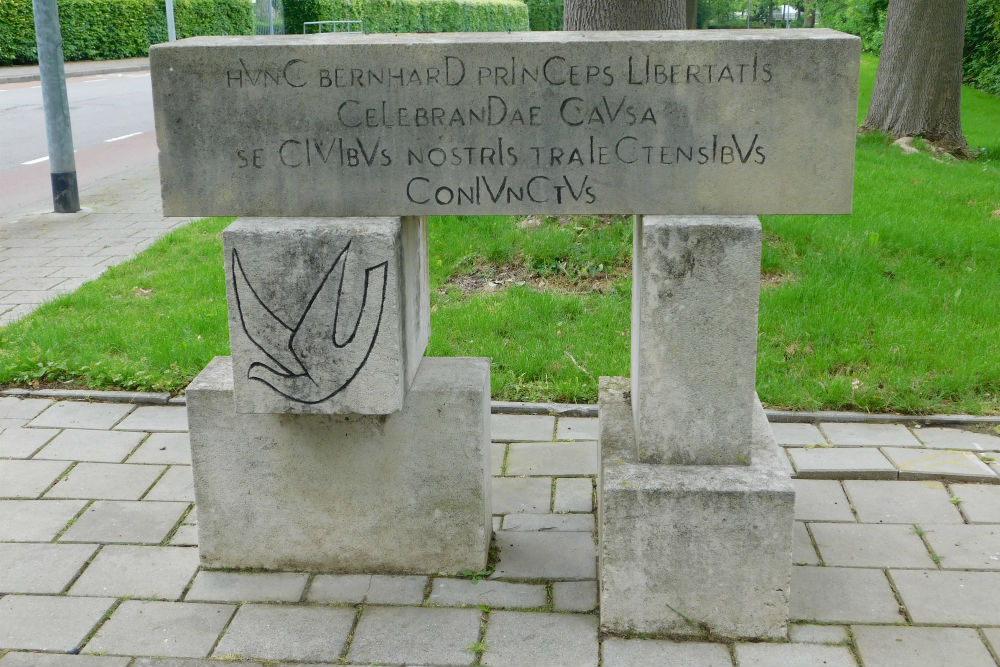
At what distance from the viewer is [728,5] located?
5912cm

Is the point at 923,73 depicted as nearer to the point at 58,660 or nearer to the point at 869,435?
the point at 869,435

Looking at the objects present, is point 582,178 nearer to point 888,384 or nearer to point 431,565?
point 431,565

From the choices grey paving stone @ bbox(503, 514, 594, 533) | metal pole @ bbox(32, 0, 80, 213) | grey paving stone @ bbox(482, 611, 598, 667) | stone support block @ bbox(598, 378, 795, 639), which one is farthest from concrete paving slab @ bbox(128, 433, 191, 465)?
metal pole @ bbox(32, 0, 80, 213)

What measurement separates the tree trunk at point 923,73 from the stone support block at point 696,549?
26.9 ft

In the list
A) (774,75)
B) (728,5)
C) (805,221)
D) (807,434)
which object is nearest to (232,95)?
(774,75)

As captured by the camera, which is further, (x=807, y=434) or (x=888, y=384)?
(x=888, y=384)

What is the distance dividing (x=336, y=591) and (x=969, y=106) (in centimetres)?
1620

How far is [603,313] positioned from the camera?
549 centimetres

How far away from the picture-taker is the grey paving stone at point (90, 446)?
4.16m

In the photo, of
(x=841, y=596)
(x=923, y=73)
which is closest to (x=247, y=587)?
(x=841, y=596)

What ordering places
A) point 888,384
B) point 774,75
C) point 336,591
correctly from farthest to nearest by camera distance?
1. point 888,384
2. point 336,591
3. point 774,75

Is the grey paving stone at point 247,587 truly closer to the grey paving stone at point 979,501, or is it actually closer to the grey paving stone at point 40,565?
the grey paving stone at point 40,565

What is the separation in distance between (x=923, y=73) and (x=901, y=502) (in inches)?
297

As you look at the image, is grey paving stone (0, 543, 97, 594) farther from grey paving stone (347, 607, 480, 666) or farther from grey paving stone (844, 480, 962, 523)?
grey paving stone (844, 480, 962, 523)
